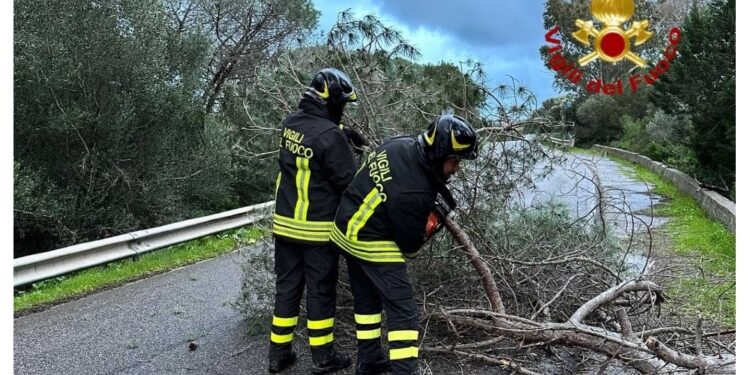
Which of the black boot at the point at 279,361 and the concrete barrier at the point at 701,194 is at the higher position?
the concrete barrier at the point at 701,194

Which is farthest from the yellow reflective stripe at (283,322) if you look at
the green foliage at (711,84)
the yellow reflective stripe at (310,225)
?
the green foliage at (711,84)

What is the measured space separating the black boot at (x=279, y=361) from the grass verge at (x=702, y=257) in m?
3.33

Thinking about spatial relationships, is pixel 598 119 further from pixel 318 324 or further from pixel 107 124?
pixel 318 324

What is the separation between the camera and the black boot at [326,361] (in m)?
4.55

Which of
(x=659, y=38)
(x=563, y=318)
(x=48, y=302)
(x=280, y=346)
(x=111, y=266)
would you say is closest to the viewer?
(x=280, y=346)

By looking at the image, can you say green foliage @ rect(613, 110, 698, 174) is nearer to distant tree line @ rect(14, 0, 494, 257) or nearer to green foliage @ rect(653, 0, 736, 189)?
green foliage @ rect(653, 0, 736, 189)

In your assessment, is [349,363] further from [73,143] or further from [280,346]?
[73,143]

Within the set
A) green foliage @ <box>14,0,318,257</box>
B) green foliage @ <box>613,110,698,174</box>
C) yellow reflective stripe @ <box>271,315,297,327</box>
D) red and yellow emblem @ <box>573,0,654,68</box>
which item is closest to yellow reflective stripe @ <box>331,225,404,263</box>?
yellow reflective stripe @ <box>271,315,297,327</box>

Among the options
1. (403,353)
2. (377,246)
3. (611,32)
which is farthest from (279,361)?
(611,32)

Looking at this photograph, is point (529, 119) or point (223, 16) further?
point (223, 16)

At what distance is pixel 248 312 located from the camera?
5.72m

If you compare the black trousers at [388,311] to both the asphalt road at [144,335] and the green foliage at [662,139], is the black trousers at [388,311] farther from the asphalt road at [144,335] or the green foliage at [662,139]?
the green foliage at [662,139]

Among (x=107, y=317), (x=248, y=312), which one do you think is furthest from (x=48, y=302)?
(x=248, y=312)

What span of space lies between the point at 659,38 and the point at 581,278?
51.8 feet
